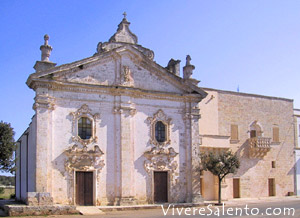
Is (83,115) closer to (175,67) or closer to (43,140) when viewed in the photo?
(43,140)

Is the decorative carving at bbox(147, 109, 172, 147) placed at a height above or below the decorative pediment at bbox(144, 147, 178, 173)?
above

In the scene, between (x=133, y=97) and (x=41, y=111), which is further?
(x=133, y=97)

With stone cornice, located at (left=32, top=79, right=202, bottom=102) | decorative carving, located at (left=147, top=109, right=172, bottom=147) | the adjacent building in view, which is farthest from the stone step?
the adjacent building

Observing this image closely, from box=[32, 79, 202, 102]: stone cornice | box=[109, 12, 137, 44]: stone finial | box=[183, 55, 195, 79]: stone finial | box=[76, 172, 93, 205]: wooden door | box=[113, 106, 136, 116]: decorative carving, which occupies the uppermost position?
box=[109, 12, 137, 44]: stone finial

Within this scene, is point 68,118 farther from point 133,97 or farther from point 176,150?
point 176,150

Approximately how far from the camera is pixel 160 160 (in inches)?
910

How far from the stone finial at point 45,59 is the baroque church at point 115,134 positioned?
0.15 feet

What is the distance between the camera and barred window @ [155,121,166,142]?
23.5 meters

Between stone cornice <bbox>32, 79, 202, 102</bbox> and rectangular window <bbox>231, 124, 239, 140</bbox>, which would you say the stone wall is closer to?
rectangular window <bbox>231, 124, 239, 140</bbox>

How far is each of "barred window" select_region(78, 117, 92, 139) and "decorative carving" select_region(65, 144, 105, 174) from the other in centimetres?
72

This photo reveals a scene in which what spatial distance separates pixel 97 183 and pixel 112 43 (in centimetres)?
869

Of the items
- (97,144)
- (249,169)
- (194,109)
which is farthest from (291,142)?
(97,144)

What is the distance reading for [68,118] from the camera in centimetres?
2108

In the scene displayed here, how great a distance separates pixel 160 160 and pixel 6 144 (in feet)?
32.8
